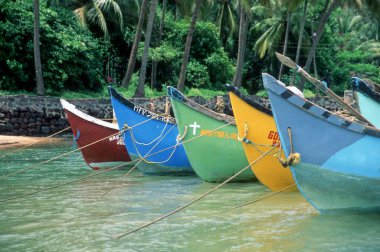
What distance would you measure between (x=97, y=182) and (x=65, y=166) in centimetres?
299

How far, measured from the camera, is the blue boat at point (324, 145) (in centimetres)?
754

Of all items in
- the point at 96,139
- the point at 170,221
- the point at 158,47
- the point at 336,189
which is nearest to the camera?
the point at 336,189

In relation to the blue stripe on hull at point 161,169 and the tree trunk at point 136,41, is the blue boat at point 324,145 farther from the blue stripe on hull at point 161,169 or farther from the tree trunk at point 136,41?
the tree trunk at point 136,41

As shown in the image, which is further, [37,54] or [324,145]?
[37,54]

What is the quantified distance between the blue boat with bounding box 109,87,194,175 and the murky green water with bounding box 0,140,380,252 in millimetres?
885

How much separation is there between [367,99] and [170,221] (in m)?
3.42

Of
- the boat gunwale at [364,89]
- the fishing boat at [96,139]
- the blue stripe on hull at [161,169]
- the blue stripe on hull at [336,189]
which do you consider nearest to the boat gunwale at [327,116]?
the blue stripe on hull at [336,189]

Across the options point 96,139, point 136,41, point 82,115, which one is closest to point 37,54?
point 136,41

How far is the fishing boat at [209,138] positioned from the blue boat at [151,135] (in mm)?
1193

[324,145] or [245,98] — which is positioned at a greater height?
[245,98]

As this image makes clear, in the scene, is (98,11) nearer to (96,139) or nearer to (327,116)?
(96,139)

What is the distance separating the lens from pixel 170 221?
830 cm

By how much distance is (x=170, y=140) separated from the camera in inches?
493

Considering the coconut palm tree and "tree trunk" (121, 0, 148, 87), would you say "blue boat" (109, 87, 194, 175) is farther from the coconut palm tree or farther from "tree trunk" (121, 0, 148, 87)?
the coconut palm tree
